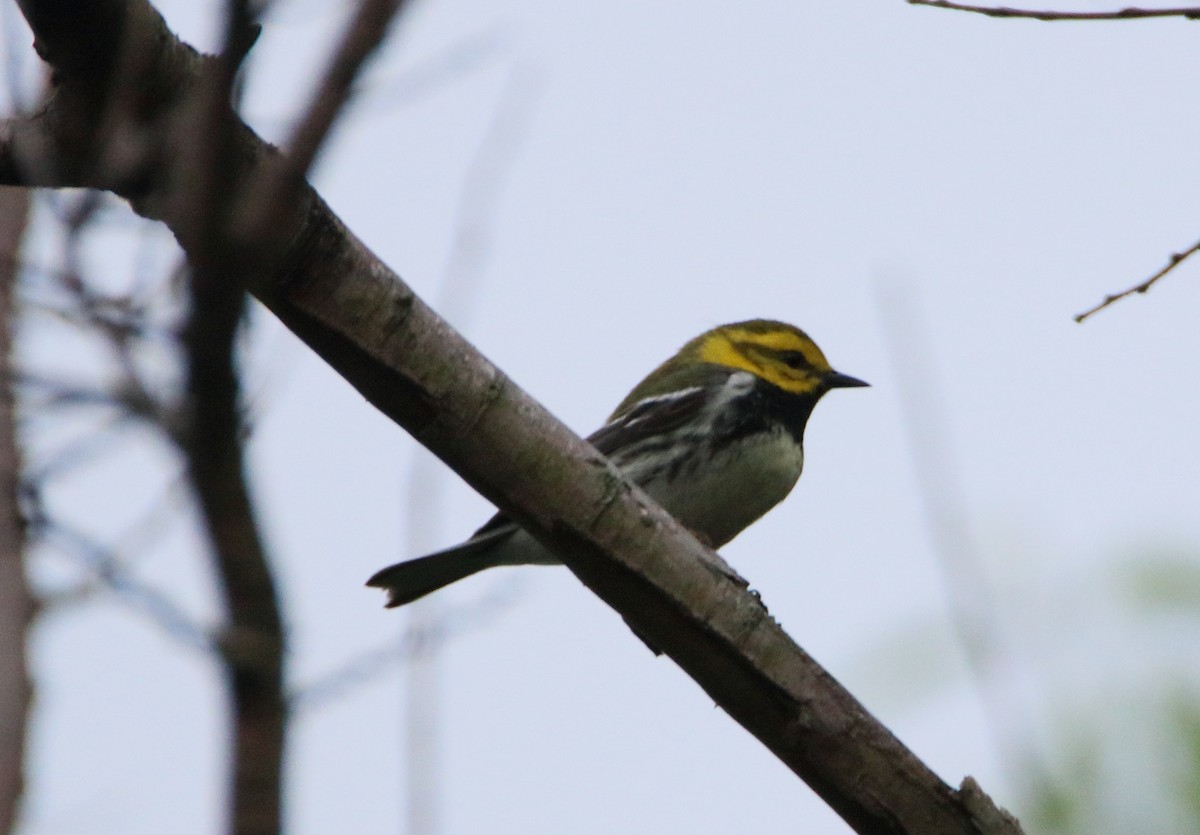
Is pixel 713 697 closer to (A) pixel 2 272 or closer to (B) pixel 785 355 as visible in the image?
(A) pixel 2 272

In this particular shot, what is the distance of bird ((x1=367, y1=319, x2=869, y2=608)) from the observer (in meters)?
6.24

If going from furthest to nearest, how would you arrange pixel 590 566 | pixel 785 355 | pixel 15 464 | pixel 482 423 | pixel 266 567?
pixel 785 355
pixel 15 464
pixel 590 566
pixel 482 423
pixel 266 567

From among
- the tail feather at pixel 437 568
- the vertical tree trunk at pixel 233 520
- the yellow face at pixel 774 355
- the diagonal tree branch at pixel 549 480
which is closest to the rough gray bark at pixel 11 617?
the diagonal tree branch at pixel 549 480

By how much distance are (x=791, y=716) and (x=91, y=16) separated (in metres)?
2.22

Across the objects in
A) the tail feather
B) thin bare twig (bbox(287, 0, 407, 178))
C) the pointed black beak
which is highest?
thin bare twig (bbox(287, 0, 407, 178))

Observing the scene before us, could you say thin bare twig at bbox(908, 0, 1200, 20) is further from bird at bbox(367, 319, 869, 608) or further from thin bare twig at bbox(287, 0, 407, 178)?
bird at bbox(367, 319, 869, 608)

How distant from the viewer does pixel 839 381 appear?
7723 millimetres

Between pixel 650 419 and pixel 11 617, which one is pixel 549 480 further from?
pixel 650 419

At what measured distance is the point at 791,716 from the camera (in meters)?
3.65

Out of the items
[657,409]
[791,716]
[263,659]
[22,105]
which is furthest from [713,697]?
[657,409]

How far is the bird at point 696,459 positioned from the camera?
6242 mm

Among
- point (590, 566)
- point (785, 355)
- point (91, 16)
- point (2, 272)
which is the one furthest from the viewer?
point (785, 355)

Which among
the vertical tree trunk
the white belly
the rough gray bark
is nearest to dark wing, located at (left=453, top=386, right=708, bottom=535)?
the white belly

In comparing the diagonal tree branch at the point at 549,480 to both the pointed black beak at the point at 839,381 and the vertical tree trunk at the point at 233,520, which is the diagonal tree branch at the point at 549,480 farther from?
the pointed black beak at the point at 839,381
